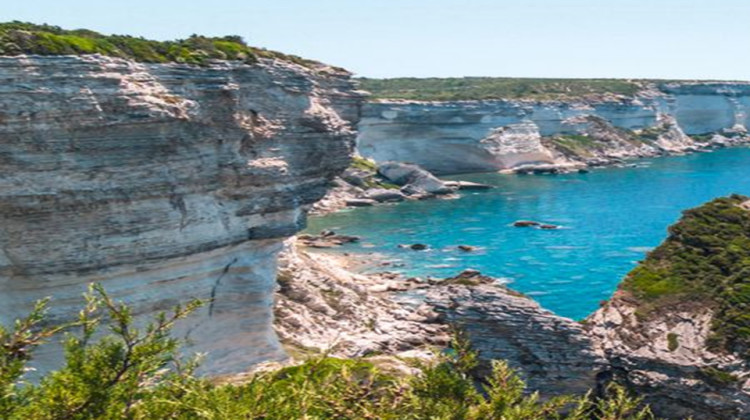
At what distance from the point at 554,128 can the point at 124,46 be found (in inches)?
4547

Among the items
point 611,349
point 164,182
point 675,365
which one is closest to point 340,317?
point 164,182

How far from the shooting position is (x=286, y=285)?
42.7 meters

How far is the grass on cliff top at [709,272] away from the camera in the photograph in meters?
23.1

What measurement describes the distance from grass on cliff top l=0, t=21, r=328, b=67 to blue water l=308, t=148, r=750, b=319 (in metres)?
28.3

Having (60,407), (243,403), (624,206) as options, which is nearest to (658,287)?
(243,403)

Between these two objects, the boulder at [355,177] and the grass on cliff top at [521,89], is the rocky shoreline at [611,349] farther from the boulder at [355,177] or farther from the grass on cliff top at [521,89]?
the grass on cliff top at [521,89]

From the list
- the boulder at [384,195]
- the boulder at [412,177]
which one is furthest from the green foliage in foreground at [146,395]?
the boulder at [412,177]

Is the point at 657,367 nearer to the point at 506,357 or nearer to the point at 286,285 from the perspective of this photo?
the point at 506,357

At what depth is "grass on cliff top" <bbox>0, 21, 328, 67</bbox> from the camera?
85.4ft

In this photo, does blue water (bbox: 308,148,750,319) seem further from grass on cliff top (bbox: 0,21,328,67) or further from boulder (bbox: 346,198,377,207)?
grass on cliff top (bbox: 0,21,328,67)

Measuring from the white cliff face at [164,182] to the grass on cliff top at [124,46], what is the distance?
618 mm

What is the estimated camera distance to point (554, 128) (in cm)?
13512

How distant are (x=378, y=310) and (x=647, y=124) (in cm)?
12587

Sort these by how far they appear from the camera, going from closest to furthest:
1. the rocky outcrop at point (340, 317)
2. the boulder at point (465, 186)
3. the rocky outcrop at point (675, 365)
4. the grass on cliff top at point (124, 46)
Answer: the rocky outcrop at point (675, 365) → the grass on cliff top at point (124, 46) → the rocky outcrop at point (340, 317) → the boulder at point (465, 186)
